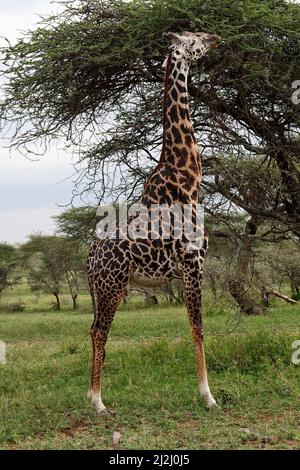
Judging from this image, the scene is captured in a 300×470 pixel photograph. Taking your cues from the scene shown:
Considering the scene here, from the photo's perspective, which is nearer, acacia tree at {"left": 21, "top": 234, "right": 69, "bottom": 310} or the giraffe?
the giraffe

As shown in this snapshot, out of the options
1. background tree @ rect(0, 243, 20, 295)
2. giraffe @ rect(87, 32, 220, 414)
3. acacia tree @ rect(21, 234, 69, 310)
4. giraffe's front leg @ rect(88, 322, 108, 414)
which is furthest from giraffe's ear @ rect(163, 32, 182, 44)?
background tree @ rect(0, 243, 20, 295)

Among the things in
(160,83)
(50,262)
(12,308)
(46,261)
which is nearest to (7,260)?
(46,261)

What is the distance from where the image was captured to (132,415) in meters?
5.56

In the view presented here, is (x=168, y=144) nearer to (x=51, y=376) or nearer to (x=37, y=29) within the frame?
(x=37, y=29)

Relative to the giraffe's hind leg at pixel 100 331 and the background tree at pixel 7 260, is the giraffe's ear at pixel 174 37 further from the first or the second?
the background tree at pixel 7 260

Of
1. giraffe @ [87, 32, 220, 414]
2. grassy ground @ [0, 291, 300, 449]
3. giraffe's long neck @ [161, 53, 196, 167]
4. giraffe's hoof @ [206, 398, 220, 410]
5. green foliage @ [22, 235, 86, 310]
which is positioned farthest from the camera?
green foliage @ [22, 235, 86, 310]

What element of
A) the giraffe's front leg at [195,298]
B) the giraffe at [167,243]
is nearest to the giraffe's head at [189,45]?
the giraffe at [167,243]

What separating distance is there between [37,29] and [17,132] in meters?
1.24

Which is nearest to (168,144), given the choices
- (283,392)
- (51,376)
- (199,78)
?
(199,78)

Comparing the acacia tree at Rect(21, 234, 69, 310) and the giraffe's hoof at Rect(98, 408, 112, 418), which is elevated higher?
the acacia tree at Rect(21, 234, 69, 310)

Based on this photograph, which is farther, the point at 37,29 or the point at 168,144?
the point at 37,29

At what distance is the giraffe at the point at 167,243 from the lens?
574 cm

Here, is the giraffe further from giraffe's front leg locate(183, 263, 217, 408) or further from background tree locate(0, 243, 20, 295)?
background tree locate(0, 243, 20, 295)

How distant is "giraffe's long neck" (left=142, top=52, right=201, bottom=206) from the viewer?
234 inches
